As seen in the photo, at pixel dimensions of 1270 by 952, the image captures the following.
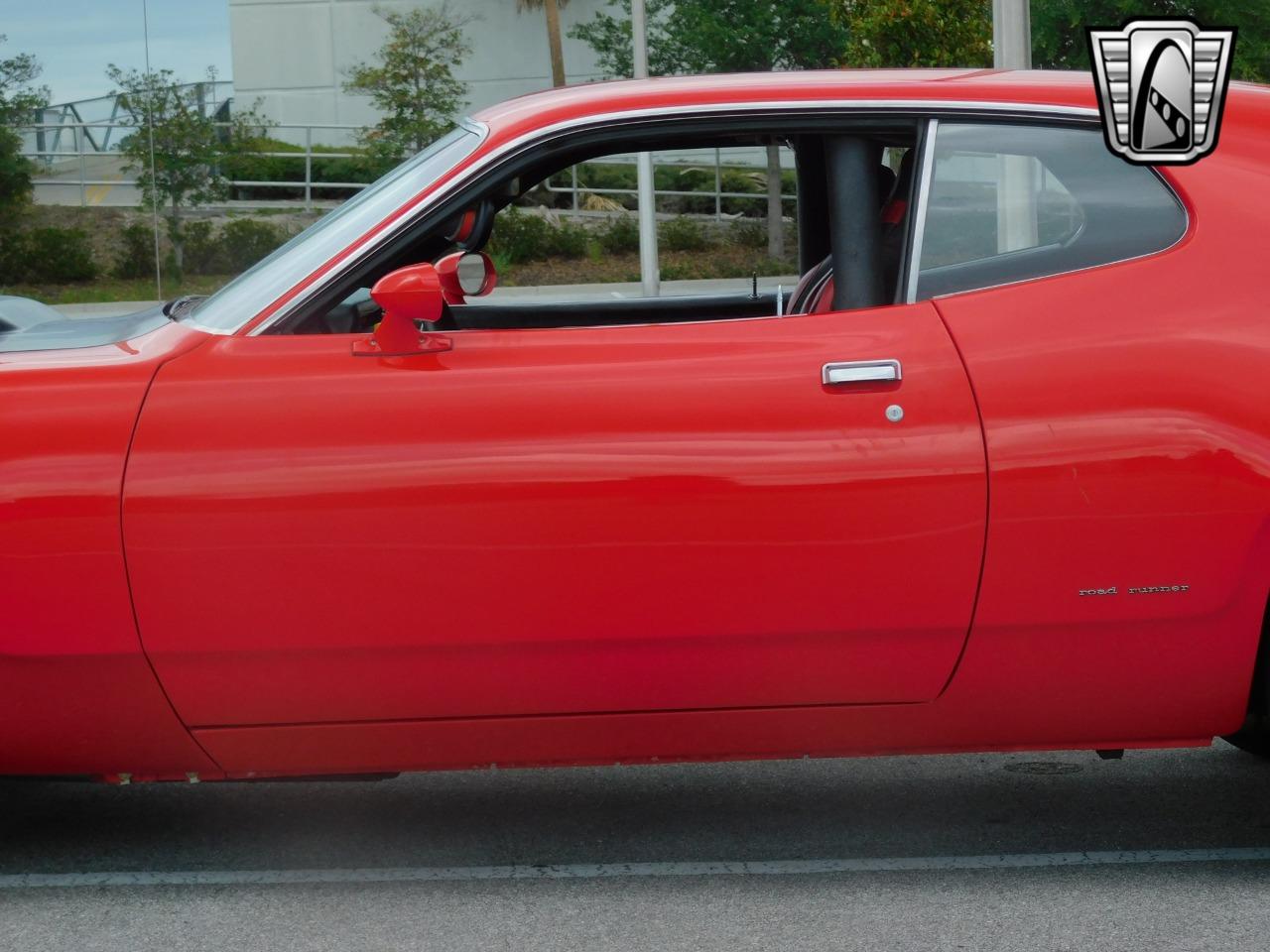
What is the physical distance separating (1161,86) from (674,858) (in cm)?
212

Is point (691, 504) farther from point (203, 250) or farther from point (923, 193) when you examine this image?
point (203, 250)

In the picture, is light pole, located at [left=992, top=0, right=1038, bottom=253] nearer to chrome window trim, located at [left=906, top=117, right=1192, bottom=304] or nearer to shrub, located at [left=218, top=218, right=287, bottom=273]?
chrome window trim, located at [left=906, top=117, right=1192, bottom=304]

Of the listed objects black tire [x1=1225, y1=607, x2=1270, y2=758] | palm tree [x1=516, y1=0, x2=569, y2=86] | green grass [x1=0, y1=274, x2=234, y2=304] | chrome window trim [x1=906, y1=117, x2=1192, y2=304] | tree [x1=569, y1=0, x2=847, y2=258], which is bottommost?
black tire [x1=1225, y1=607, x2=1270, y2=758]

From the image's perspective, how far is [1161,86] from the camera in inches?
158

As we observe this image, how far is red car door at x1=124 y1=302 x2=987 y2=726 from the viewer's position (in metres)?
3.36

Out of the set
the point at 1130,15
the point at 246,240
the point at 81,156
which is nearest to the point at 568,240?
the point at 246,240

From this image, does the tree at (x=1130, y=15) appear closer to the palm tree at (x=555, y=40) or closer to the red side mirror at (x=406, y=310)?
the palm tree at (x=555, y=40)

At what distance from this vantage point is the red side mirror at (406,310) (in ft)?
11.1

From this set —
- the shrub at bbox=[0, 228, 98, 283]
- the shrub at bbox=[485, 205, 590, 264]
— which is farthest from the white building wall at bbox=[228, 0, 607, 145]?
the shrub at bbox=[485, 205, 590, 264]

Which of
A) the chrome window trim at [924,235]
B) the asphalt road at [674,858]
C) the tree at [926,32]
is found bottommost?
the asphalt road at [674,858]

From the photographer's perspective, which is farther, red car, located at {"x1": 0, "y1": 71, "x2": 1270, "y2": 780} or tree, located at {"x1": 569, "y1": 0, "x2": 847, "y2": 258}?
tree, located at {"x1": 569, "y1": 0, "x2": 847, "y2": 258}

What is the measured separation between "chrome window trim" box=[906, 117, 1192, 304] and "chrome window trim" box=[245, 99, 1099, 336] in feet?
0.24

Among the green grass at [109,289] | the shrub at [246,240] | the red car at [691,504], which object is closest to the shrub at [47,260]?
the green grass at [109,289]

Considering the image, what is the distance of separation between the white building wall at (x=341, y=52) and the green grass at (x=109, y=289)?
1250cm
